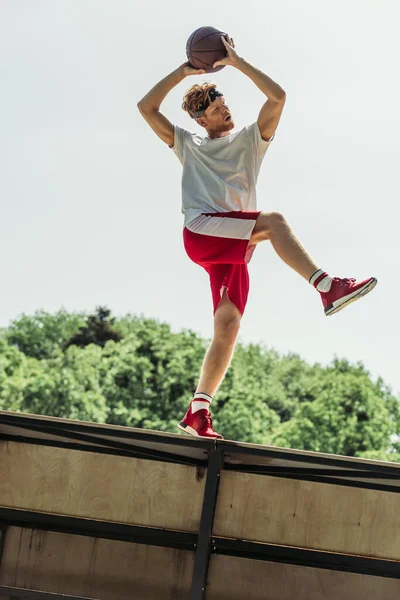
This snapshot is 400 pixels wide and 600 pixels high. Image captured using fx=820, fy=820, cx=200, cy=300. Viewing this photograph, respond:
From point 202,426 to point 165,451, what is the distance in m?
0.52

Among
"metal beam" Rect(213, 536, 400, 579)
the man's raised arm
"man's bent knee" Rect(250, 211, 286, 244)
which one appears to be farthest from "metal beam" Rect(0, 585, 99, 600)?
the man's raised arm

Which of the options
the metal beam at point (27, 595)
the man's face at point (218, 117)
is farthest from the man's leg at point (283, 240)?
the metal beam at point (27, 595)

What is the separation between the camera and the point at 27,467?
4602 millimetres

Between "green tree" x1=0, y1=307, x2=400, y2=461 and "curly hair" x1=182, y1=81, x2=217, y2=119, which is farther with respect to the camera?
"green tree" x1=0, y1=307, x2=400, y2=461

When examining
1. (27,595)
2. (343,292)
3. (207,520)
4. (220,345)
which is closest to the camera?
(27,595)

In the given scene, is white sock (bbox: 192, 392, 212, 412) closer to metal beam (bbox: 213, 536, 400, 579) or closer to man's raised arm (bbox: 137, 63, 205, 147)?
metal beam (bbox: 213, 536, 400, 579)

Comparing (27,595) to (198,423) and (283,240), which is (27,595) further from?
(283,240)

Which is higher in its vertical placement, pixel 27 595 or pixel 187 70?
pixel 187 70

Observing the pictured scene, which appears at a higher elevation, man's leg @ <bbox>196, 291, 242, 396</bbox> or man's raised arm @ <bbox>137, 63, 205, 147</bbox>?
man's raised arm @ <bbox>137, 63, 205, 147</bbox>

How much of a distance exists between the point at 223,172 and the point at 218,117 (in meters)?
0.43

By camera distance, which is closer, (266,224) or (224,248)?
(266,224)

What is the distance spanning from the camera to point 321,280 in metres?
4.96

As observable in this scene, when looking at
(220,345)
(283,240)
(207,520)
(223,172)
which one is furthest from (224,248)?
(207,520)

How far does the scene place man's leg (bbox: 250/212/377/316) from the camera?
4.81 m
